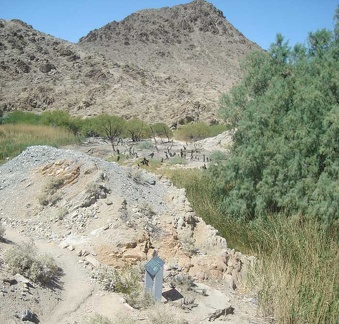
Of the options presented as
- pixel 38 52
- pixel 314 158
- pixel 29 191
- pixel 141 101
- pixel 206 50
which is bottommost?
pixel 29 191

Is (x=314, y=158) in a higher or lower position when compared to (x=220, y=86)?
lower

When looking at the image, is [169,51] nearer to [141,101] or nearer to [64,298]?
[141,101]

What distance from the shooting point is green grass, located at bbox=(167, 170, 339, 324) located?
6977 millimetres

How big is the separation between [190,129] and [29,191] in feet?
104

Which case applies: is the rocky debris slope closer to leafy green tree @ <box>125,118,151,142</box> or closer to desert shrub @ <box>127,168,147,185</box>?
desert shrub @ <box>127,168,147,185</box>

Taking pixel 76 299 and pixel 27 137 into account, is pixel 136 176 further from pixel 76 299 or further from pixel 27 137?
pixel 27 137

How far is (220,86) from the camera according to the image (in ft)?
217

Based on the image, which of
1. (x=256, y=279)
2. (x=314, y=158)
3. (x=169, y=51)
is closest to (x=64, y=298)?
(x=256, y=279)

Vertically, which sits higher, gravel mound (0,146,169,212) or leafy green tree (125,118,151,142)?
leafy green tree (125,118,151,142)

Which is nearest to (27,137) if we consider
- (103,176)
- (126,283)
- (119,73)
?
(103,176)

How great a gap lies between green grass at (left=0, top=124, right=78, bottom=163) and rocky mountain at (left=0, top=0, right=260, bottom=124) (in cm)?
1702

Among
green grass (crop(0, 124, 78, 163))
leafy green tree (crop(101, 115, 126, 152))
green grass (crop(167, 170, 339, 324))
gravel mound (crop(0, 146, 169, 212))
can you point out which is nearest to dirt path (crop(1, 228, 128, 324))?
green grass (crop(167, 170, 339, 324))

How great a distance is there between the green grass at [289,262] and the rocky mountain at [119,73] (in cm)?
3652

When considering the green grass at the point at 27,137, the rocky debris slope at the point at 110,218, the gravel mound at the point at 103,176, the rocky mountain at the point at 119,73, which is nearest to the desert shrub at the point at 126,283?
the rocky debris slope at the point at 110,218
